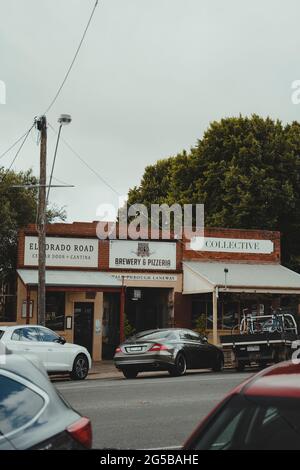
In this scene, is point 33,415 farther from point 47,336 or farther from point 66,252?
point 66,252

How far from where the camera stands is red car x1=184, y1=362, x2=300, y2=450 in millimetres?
3777

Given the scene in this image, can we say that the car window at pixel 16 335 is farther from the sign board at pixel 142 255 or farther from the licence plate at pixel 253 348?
the sign board at pixel 142 255

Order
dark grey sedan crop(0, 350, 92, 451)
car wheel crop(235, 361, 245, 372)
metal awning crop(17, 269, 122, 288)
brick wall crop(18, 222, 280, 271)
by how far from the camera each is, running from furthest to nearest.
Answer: brick wall crop(18, 222, 280, 271) → metal awning crop(17, 269, 122, 288) → car wheel crop(235, 361, 245, 372) → dark grey sedan crop(0, 350, 92, 451)

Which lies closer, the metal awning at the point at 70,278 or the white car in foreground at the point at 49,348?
the white car in foreground at the point at 49,348

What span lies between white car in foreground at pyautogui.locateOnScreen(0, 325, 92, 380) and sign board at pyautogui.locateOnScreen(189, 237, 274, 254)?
490 inches

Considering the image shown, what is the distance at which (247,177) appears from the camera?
38375 mm

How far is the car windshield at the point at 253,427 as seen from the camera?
381 cm

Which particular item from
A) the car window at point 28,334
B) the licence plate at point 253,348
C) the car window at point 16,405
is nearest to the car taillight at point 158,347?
the licence plate at point 253,348

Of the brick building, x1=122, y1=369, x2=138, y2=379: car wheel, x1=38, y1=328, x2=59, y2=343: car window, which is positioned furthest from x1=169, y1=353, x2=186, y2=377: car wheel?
the brick building

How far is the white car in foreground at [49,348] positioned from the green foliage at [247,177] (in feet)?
62.3

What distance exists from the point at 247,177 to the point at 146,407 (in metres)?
26.4

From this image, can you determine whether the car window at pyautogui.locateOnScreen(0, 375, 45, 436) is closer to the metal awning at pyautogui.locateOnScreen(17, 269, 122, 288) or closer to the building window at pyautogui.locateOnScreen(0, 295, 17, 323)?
the metal awning at pyautogui.locateOnScreen(17, 269, 122, 288)

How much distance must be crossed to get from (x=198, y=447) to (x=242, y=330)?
2347cm
